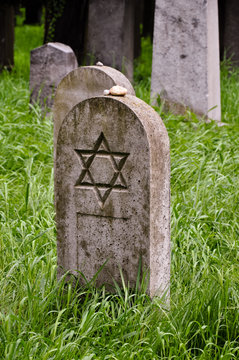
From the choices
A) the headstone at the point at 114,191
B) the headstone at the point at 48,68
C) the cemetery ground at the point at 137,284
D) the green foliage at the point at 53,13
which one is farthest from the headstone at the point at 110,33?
the headstone at the point at 114,191

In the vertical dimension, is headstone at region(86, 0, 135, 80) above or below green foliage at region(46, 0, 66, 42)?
below

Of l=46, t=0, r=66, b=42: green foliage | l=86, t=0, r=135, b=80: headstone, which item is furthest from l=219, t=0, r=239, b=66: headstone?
l=46, t=0, r=66, b=42: green foliage

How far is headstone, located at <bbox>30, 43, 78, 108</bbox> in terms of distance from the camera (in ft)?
21.1

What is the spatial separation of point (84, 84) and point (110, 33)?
194 inches

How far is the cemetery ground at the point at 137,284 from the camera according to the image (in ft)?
7.89

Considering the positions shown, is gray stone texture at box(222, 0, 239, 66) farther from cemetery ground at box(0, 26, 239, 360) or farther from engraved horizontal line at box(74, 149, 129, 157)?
engraved horizontal line at box(74, 149, 129, 157)

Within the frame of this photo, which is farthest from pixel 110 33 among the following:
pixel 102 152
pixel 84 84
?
pixel 102 152

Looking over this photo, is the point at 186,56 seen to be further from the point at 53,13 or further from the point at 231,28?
the point at 231,28

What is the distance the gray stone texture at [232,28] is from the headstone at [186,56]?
326cm

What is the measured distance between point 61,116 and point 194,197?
3.57 ft

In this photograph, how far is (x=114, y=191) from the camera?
8.93 ft

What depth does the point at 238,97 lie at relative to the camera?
7.48 m

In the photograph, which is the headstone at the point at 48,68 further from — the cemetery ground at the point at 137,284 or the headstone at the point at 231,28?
the headstone at the point at 231,28

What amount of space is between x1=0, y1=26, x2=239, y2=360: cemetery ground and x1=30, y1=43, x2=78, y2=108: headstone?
4.09ft
